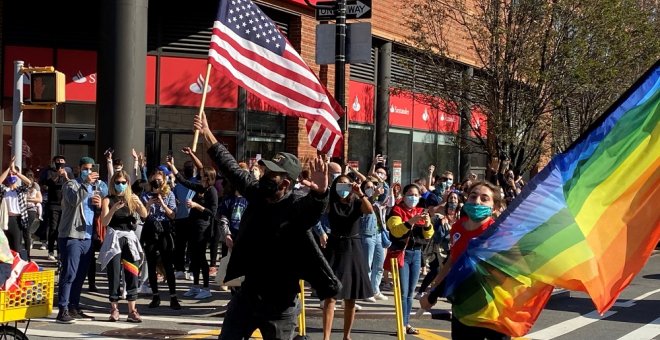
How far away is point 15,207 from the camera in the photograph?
48.2 feet

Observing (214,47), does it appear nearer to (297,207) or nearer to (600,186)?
(297,207)

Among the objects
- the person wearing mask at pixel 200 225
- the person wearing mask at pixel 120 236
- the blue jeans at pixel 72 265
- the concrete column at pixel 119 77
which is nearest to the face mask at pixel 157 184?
the person wearing mask at pixel 200 225

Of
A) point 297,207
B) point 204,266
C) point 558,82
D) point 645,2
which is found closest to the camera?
point 297,207

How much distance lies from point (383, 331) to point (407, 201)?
183 cm

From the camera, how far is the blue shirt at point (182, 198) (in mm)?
13578

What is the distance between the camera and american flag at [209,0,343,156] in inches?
366

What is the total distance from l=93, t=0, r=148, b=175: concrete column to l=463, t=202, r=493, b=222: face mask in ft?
40.2

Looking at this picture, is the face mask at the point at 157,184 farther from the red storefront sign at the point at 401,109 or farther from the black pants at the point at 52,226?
the red storefront sign at the point at 401,109

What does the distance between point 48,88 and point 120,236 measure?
2.49 metres

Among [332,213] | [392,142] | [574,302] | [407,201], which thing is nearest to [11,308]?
[332,213]

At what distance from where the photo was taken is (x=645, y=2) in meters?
24.9

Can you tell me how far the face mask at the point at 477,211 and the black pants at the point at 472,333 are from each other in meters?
0.84

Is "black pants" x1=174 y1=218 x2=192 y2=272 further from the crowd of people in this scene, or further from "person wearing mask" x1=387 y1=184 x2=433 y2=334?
"person wearing mask" x1=387 y1=184 x2=433 y2=334

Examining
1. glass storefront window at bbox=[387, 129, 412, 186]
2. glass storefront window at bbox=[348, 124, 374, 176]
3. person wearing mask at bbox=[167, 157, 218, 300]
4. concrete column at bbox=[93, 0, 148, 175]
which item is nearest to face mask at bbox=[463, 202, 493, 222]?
person wearing mask at bbox=[167, 157, 218, 300]
